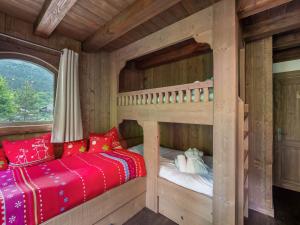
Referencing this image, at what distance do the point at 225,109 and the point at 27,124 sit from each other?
245cm

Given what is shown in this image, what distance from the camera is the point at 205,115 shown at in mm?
1560

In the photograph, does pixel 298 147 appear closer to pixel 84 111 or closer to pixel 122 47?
pixel 122 47

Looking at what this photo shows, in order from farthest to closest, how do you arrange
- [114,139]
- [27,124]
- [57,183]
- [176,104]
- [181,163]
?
[114,139]
[27,124]
[181,163]
[176,104]
[57,183]

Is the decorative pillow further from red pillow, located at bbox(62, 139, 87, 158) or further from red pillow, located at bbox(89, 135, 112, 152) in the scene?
red pillow, located at bbox(62, 139, 87, 158)

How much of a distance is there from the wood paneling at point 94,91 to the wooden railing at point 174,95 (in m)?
0.60

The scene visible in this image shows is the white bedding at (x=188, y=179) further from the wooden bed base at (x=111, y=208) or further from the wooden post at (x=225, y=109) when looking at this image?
the wooden bed base at (x=111, y=208)

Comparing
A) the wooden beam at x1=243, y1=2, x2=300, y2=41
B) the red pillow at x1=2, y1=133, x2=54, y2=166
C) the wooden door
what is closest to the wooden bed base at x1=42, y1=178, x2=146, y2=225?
the red pillow at x1=2, y1=133, x2=54, y2=166

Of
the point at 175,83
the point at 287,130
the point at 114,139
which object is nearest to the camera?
the point at 114,139

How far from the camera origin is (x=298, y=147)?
2.61 m

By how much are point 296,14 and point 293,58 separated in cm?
134

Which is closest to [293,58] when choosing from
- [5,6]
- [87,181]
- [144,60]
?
[144,60]

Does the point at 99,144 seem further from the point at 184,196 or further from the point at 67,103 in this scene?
the point at 184,196

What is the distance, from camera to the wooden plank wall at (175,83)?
274cm

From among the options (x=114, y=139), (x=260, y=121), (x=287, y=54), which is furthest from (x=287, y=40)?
(x=114, y=139)
